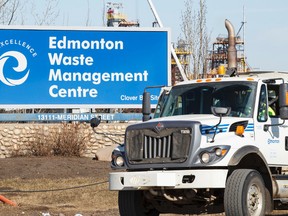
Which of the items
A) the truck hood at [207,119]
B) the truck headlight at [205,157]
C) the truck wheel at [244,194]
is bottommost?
the truck wheel at [244,194]

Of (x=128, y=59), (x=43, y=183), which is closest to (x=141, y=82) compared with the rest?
(x=128, y=59)

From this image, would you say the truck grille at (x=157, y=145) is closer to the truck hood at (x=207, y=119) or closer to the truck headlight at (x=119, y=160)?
the truck headlight at (x=119, y=160)

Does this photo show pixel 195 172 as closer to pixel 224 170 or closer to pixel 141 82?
pixel 224 170

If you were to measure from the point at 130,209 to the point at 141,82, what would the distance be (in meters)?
14.4

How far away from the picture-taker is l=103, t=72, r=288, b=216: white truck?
11.9 meters

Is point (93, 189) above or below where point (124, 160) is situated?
below

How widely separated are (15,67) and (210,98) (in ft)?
47.1

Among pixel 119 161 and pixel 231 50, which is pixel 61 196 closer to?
pixel 119 161

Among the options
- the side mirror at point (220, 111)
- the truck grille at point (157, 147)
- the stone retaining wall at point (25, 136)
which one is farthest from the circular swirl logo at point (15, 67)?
the side mirror at point (220, 111)

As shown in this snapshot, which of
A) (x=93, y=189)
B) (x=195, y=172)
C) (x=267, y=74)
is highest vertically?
(x=267, y=74)

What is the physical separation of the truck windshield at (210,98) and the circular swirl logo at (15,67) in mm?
13438

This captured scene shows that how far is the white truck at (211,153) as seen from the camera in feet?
39.0

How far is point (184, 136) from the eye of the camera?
39.6 ft

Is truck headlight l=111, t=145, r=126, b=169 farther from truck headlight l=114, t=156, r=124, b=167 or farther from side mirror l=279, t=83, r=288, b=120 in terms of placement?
side mirror l=279, t=83, r=288, b=120
